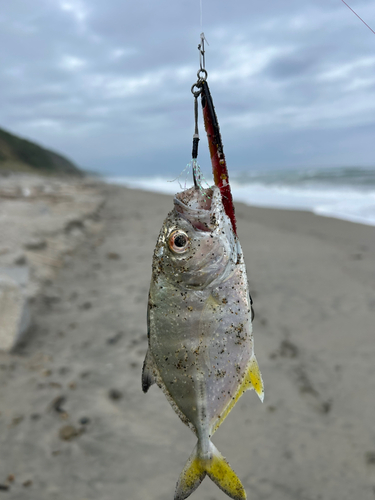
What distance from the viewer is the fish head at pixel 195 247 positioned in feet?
5.00

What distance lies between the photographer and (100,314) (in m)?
5.68

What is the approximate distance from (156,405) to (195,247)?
295cm

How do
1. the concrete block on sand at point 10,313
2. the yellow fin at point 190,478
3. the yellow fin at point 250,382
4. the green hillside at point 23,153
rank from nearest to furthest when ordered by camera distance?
the yellow fin at point 190,478 < the yellow fin at point 250,382 < the concrete block on sand at point 10,313 < the green hillside at point 23,153

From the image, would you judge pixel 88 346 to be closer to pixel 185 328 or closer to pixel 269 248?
pixel 185 328

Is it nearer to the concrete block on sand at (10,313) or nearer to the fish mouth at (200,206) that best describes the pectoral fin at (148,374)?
the fish mouth at (200,206)

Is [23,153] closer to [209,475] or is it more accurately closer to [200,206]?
[200,206]

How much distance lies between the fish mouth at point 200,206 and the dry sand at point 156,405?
8.84ft

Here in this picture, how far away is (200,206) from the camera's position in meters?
1.57

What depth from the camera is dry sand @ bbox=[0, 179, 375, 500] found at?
10.5ft

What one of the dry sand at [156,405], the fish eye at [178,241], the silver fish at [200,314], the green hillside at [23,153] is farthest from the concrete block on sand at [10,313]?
the green hillside at [23,153]

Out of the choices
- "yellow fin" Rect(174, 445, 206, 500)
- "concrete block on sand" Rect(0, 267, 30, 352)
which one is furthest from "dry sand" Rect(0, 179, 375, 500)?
"yellow fin" Rect(174, 445, 206, 500)

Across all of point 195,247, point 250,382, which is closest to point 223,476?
point 250,382

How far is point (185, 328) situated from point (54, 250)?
7.08m

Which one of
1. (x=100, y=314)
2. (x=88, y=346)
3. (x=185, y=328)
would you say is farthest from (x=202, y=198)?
(x=100, y=314)
